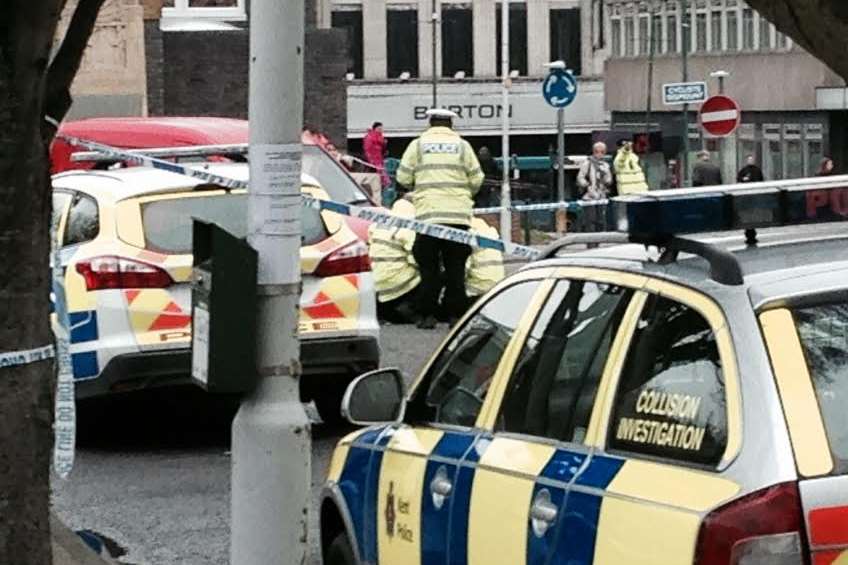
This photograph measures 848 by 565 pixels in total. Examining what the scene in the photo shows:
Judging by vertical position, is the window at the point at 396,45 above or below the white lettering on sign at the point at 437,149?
above

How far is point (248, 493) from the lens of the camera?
579cm

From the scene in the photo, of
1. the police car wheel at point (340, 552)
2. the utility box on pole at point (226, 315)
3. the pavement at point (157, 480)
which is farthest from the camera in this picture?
the pavement at point (157, 480)

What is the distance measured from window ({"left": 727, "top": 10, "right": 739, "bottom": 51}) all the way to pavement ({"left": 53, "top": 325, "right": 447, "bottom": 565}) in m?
48.8

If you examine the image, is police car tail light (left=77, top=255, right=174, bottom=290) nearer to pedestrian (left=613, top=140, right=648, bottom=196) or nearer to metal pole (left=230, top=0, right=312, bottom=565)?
metal pole (left=230, top=0, right=312, bottom=565)

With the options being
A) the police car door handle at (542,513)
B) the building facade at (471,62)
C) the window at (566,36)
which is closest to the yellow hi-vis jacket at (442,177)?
the police car door handle at (542,513)

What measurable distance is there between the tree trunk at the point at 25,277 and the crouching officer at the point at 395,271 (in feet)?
34.1

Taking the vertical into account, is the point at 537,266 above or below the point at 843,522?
above

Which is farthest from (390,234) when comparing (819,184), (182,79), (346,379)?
(182,79)

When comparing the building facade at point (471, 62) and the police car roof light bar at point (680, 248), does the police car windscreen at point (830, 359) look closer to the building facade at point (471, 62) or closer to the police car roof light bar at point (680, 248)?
the police car roof light bar at point (680, 248)

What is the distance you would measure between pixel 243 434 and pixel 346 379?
5220mm

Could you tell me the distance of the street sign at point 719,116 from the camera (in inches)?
1238

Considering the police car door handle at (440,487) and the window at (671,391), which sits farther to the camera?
the police car door handle at (440,487)

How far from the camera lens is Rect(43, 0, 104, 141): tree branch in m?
5.60

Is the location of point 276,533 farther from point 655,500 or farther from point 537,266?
point 655,500
